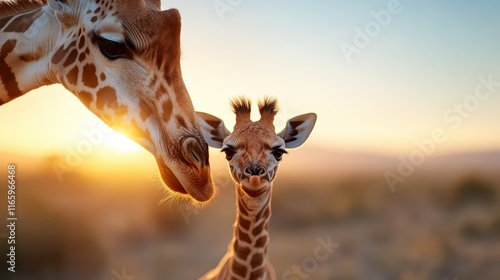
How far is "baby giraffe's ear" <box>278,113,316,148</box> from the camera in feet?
22.8

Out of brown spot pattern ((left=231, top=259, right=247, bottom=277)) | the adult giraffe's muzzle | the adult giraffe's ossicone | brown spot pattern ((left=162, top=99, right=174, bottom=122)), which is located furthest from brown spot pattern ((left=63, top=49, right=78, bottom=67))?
brown spot pattern ((left=231, top=259, right=247, bottom=277))

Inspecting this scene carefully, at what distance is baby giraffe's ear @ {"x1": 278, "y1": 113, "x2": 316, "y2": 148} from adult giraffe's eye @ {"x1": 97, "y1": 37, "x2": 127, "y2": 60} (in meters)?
3.75

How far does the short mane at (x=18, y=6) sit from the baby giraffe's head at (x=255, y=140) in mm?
2676

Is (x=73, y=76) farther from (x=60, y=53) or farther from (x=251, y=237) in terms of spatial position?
(x=251, y=237)

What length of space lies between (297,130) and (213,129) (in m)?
0.93

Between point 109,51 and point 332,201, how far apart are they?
59.7ft

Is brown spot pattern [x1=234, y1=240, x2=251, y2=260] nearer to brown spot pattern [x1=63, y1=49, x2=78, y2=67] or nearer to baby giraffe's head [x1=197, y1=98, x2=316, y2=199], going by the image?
baby giraffe's head [x1=197, y1=98, x2=316, y2=199]

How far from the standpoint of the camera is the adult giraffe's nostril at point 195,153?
3.23 m

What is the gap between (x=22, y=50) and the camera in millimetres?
3842

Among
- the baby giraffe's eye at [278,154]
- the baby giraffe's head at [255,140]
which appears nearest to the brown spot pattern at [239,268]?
the baby giraffe's head at [255,140]

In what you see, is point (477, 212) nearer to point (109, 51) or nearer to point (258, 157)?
point (258, 157)

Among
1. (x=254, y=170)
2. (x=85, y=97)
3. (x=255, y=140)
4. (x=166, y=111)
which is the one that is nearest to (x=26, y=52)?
(x=85, y=97)

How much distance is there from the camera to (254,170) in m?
6.06

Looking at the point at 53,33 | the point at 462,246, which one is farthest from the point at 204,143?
the point at 462,246
